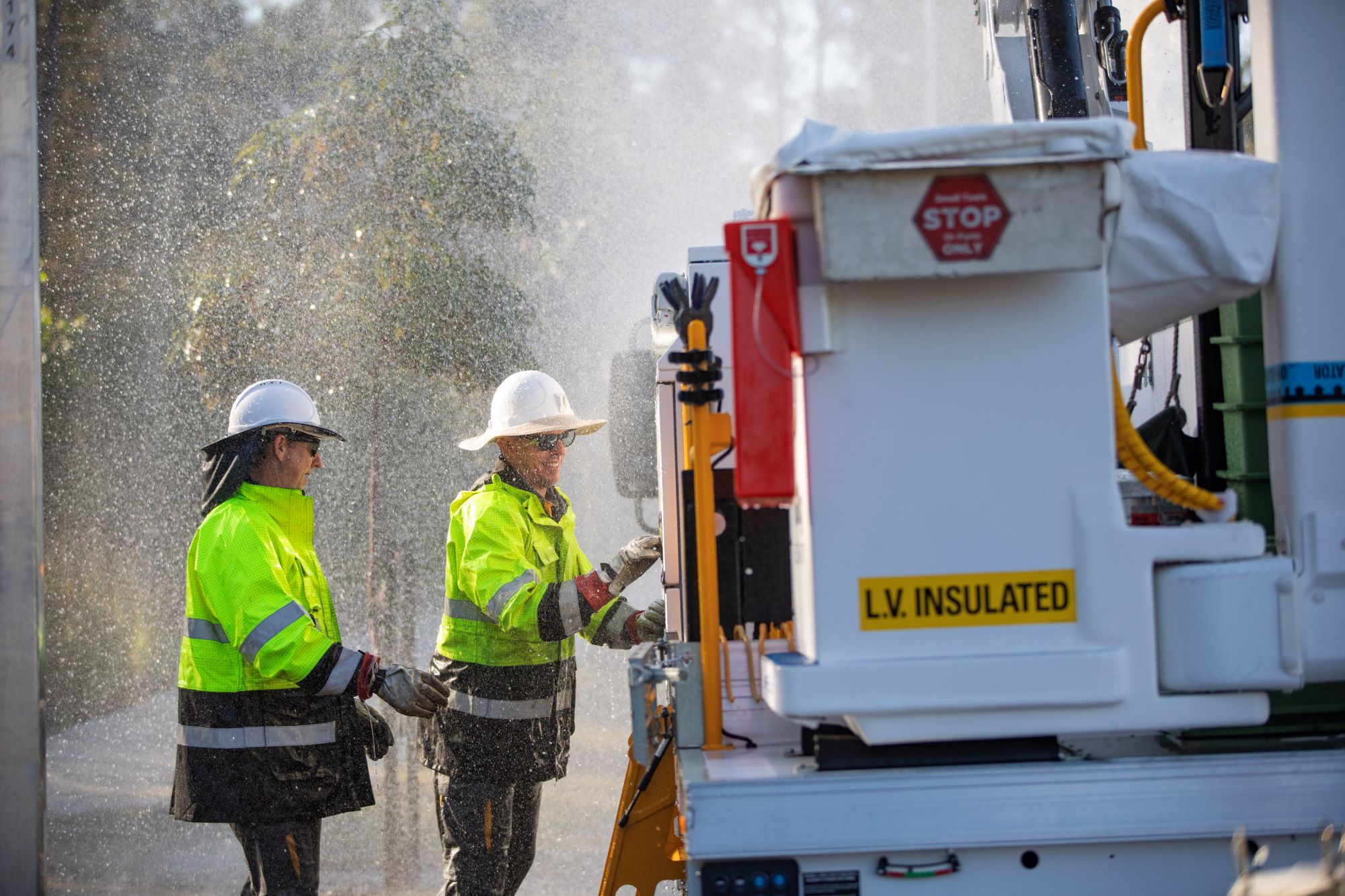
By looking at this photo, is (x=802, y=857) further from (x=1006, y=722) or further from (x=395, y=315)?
(x=395, y=315)

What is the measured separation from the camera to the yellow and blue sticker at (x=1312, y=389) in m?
2.33

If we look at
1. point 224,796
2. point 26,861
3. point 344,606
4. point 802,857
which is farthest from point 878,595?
point 344,606

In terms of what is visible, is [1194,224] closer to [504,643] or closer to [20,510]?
[504,643]

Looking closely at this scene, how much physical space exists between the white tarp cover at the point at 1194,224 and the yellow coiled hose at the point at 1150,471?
20 cm

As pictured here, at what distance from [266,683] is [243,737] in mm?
172

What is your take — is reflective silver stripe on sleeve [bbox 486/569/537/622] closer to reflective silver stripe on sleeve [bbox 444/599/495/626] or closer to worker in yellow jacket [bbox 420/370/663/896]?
worker in yellow jacket [bbox 420/370/663/896]

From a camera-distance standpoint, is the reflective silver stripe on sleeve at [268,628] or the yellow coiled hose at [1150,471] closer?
the yellow coiled hose at [1150,471]

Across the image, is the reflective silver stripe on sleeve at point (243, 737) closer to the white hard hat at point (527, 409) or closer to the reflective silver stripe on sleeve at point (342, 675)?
the reflective silver stripe on sleeve at point (342, 675)

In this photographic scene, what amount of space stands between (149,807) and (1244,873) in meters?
6.80

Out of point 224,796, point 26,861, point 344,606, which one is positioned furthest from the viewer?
point 344,606

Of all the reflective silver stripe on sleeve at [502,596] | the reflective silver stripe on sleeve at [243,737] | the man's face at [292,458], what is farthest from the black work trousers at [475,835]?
the man's face at [292,458]

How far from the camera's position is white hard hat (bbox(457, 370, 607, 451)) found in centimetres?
468

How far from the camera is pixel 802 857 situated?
2.24 meters

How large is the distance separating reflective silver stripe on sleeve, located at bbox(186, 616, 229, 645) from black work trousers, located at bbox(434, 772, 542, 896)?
1028mm
